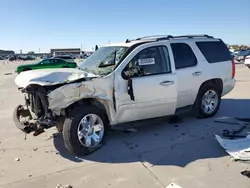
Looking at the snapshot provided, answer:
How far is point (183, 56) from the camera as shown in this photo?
20.3 ft

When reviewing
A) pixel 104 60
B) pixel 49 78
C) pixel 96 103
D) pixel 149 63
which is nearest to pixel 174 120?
pixel 149 63

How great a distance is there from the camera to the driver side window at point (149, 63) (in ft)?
17.3

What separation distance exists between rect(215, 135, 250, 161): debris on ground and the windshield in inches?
94.7

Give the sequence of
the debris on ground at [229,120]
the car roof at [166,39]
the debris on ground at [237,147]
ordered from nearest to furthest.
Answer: the debris on ground at [237,147] → the car roof at [166,39] → the debris on ground at [229,120]

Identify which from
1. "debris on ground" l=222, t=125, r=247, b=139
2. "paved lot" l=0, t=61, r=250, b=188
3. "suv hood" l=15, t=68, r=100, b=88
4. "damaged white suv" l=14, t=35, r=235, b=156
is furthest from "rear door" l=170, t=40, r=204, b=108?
"suv hood" l=15, t=68, r=100, b=88

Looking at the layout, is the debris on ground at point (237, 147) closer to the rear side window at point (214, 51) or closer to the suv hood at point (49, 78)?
the rear side window at point (214, 51)

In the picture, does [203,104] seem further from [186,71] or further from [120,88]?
[120,88]

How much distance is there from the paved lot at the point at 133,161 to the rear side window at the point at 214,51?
5.43 feet

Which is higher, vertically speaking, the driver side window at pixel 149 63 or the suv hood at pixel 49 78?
the driver side window at pixel 149 63

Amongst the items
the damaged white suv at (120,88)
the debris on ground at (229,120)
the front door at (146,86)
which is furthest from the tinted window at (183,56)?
the debris on ground at (229,120)

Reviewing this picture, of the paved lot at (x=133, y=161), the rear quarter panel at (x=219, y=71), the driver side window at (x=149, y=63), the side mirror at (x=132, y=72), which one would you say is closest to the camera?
the paved lot at (x=133, y=161)

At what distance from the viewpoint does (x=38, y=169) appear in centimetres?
432

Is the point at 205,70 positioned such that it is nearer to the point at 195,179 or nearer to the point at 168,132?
the point at 168,132

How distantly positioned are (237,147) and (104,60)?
3.01m
